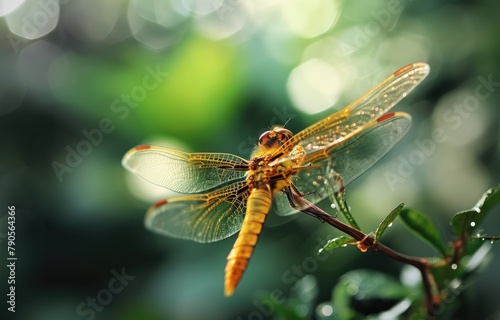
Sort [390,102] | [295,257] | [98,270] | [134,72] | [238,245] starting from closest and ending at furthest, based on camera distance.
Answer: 1. [238,245]
2. [390,102]
3. [295,257]
4. [98,270]
5. [134,72]

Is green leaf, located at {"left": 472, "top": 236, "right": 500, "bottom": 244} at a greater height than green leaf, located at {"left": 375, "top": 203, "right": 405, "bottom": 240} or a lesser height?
lesser

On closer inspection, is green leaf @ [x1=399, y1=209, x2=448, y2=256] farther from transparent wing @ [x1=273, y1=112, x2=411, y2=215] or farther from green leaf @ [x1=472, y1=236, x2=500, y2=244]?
transparent wing @ [x1=273, y1=112, x2=411, y2=215]

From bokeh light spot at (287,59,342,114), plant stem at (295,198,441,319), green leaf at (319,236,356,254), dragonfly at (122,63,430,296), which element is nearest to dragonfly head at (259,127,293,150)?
dragonfly at (122,63,430,296)

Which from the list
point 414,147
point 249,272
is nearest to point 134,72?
point 249,272

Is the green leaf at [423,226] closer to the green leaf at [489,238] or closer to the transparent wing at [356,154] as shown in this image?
the green leaf at [489,238]

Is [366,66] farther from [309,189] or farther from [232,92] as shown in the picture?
[309,189]

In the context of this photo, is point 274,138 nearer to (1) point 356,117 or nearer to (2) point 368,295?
(1) point 356,117

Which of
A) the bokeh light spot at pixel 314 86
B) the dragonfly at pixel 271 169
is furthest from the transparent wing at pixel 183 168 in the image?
the bokeh light spot at pixel 314 86
